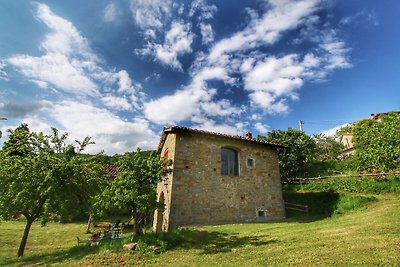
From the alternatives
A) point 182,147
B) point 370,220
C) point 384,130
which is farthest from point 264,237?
point 384,130

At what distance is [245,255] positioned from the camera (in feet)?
31.1

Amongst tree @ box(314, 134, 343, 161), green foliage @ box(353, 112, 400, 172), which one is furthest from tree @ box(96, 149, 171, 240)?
tree @ box(314, 134, 343, 161)

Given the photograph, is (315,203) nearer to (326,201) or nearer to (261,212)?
(326,201)

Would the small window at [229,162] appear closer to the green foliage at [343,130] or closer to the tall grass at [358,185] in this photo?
the tall grass at [358,185]

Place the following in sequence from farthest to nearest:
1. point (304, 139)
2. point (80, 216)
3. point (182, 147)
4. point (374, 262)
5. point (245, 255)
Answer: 1. point (304, 139)
2. point (80, 216)
3. point (182, 147)
4. point (245, 255)
5. point (374, 262)

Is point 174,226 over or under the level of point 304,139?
under

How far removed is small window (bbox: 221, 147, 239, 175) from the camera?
18266 millimetres

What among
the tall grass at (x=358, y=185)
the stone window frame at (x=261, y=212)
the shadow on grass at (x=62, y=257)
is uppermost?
the tall grass at (x=358, y=185)

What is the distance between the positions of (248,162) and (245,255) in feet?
33.5

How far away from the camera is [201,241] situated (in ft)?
41.0

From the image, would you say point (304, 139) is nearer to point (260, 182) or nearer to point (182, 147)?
point (260, 182)

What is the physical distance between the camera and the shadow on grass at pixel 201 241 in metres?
11.0

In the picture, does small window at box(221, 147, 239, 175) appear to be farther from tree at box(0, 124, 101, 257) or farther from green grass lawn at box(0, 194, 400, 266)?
tree at box(0, 124, 101, 257)

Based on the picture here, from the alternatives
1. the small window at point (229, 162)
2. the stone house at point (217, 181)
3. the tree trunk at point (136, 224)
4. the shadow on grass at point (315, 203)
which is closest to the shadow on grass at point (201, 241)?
the tree trunk at point (136, 224)
